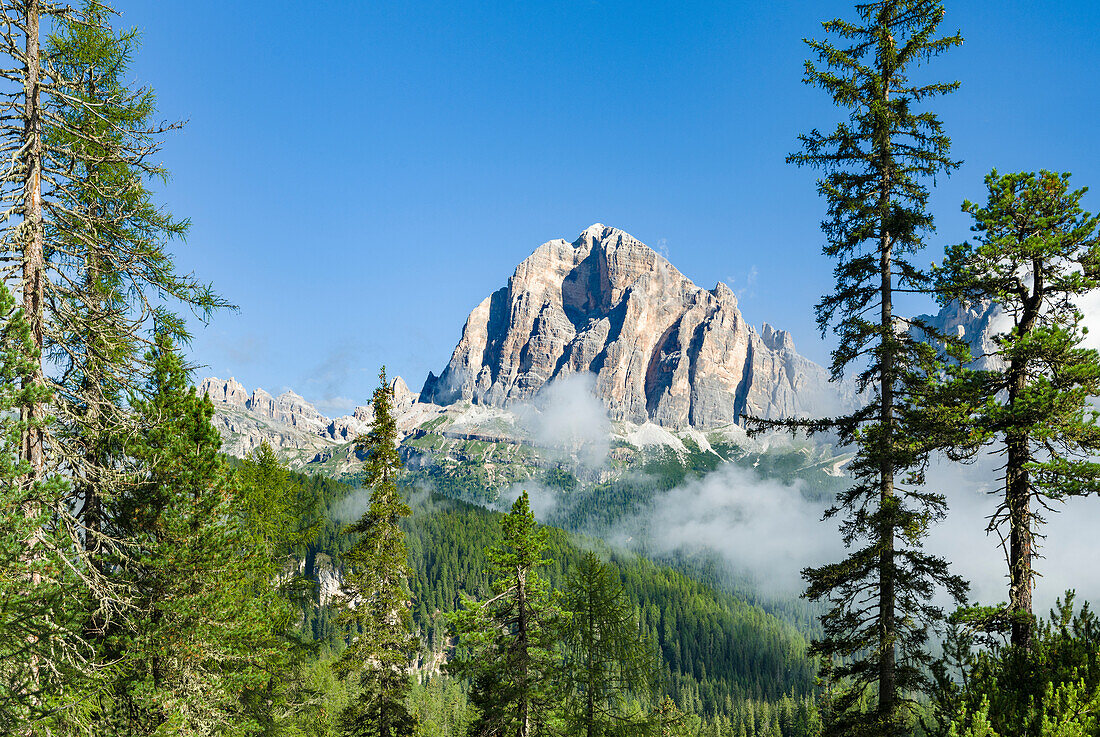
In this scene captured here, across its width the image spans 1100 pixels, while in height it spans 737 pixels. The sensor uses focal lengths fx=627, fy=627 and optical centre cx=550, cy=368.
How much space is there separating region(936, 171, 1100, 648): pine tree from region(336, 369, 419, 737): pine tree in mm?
15045

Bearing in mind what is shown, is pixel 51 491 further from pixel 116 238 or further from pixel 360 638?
pixel 360 638

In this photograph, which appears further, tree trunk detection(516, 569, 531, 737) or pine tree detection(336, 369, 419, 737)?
pine tree detection(336, 369, 419, 737)

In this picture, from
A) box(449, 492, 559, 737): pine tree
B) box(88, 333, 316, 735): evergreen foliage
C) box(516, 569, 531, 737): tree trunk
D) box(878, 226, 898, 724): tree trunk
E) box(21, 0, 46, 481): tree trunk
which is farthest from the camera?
box(449, 492, 559, 737): pine tree

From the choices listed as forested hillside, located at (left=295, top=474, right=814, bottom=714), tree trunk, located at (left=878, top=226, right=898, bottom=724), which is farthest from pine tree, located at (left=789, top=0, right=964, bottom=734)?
forested hillside, located at (left=295, top=474, right=814, bottom=714)

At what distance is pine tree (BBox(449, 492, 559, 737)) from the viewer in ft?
57.7

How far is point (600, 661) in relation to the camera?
1914cm

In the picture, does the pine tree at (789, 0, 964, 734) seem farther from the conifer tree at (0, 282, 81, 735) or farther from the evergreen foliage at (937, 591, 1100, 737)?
the conifer tree at (0, 282, 81, 735)

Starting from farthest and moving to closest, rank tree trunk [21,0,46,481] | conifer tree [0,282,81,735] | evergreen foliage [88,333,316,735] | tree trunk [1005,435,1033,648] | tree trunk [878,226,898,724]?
evergreen foliage [88,333,316,735], tree trunk [878,226,898,724], tree trunk [1005,435,1033,648], tree trunk [21,0,46,481], conifer tree [0,282,81,735]

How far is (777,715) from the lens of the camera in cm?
9075

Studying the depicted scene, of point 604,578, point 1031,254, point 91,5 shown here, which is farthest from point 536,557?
point 91,5

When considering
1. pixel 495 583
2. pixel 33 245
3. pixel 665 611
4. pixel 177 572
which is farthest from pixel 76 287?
pixel 665 611

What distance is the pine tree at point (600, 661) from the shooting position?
18.9m

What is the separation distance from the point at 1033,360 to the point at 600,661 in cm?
1417

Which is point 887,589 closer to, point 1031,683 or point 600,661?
point 1031,683
